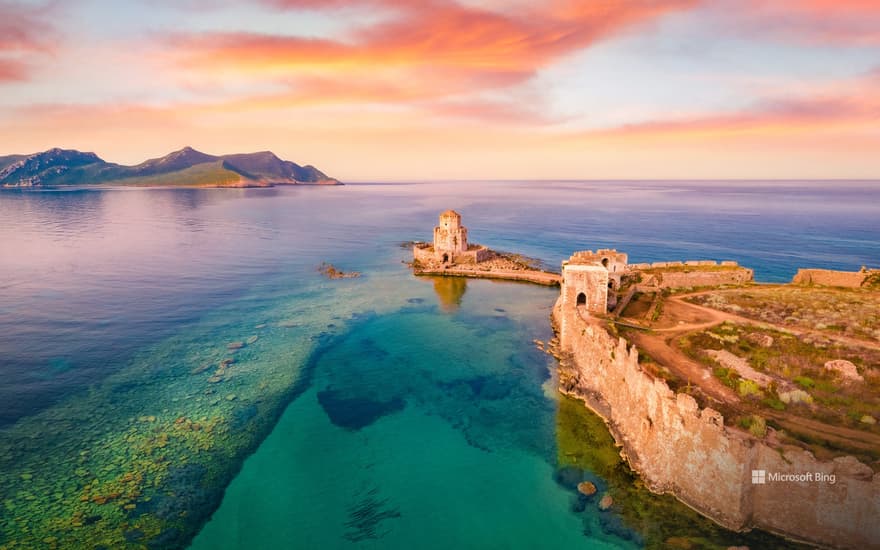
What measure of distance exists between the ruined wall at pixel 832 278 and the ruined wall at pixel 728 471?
111 ft

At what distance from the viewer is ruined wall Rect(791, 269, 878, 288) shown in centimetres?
4484

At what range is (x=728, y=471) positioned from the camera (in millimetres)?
20516

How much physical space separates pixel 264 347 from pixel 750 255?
92.4 m

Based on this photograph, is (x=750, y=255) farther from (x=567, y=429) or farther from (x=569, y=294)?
(x=567, y=429)

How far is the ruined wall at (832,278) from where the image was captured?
44.8 meters

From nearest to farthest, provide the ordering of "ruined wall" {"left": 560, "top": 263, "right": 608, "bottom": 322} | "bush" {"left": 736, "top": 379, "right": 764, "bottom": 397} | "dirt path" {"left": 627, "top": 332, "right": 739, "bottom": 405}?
1. "bush" {"left": 736, "top": 379, "right": 764, "bottom": 397}
2. "dirt path" {"left": 627, "top": 332, "right": 739, "bottom": 405}
3. "ruined wall" {"left": 560, "top": 263, "right": 608, "bottom": 322}

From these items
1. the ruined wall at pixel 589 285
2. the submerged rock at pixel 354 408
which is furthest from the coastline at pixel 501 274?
the submerged rock at pixel 354 408

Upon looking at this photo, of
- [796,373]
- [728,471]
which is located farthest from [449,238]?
[728,471]

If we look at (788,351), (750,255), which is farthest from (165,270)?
(750,255)

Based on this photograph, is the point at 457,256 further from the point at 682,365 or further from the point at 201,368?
the point at 682,365

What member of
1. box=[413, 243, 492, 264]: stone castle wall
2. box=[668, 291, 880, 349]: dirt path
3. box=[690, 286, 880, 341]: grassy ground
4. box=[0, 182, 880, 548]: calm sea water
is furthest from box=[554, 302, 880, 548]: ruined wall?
box=[413, 243, 492, 264]: stone castle wall

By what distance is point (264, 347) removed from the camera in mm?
42688

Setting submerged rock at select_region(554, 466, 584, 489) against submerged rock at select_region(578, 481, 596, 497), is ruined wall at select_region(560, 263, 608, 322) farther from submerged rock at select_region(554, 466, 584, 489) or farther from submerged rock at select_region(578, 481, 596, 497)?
submerged rock at select_region(578, 481, 596, 497)

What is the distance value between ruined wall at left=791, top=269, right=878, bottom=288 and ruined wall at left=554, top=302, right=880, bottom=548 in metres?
34.0
